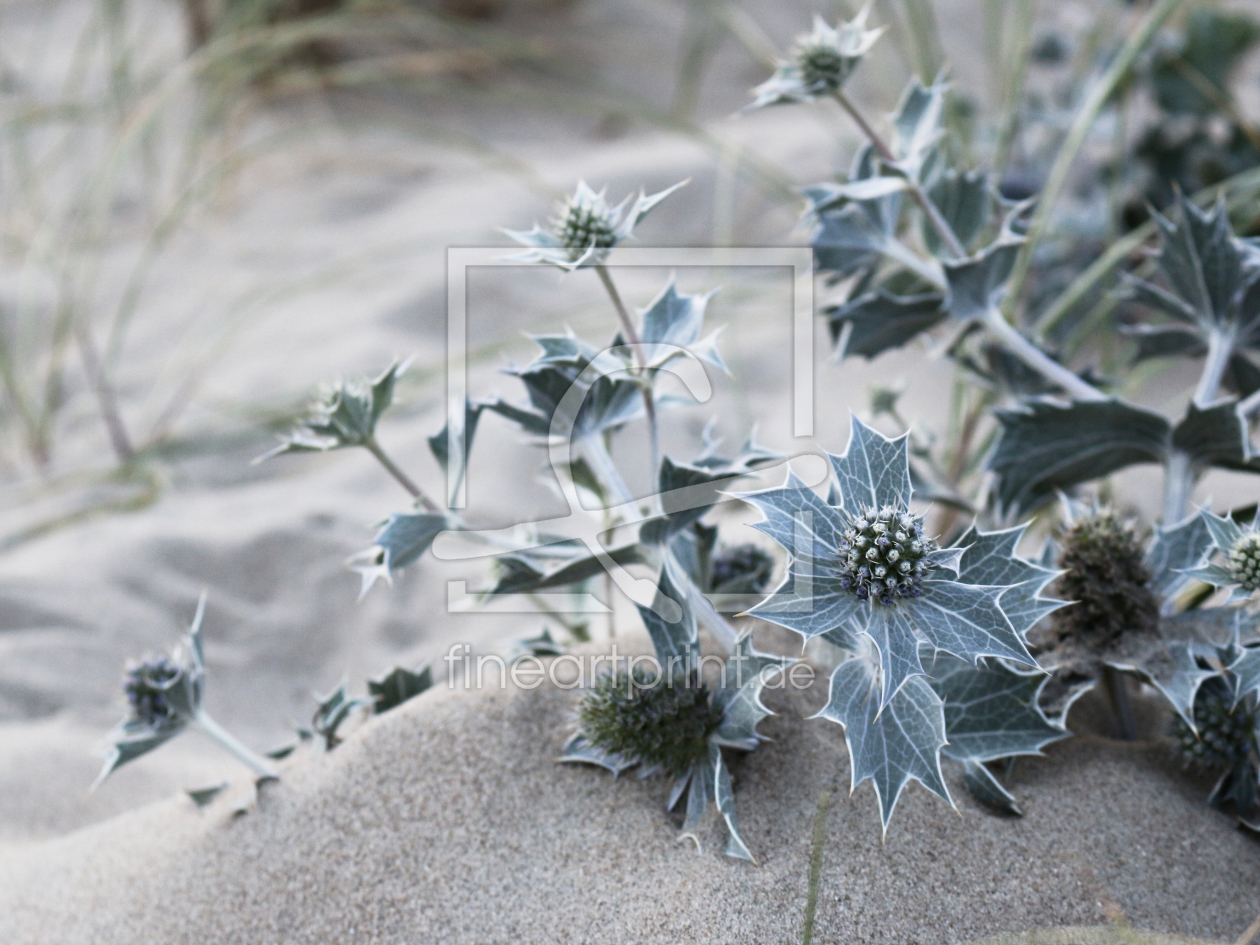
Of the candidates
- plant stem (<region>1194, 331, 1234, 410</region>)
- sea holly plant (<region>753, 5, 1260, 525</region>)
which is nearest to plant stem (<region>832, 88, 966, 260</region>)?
sea holly plant (<region>753, 5, 1260, 525</region>)

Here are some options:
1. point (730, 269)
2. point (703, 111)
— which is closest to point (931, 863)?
point (730, 269)

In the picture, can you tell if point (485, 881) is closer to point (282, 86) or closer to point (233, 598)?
point (233, 598)

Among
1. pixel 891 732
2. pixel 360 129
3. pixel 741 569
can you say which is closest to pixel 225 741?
pixel 741 569

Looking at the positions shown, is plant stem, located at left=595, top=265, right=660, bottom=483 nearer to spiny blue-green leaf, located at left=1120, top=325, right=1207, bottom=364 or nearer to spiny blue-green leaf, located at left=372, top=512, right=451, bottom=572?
spiny blue-green leaf, located at left=372, top=512, right=451, bottom=572

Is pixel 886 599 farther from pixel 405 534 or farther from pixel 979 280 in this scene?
pixel 979 280

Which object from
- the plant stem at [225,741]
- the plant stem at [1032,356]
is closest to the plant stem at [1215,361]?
the plant stem at [1032,356]
